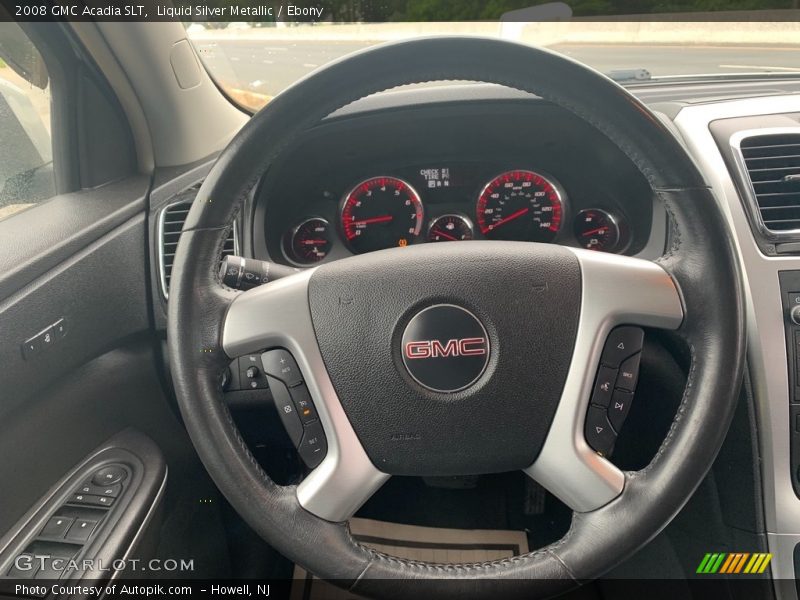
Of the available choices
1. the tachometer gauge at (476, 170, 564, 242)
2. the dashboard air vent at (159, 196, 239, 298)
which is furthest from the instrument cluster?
the dashboard air vent at (159, 196, 239, 298)

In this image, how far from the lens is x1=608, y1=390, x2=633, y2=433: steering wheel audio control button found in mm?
994

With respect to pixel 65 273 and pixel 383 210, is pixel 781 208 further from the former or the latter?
pixel 65 273

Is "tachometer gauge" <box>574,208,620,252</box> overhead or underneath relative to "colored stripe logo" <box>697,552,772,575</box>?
overhead

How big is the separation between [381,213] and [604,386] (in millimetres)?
872

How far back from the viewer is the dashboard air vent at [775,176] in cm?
139

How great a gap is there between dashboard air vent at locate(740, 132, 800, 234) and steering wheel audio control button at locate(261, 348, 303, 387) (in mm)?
995

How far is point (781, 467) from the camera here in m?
1.31

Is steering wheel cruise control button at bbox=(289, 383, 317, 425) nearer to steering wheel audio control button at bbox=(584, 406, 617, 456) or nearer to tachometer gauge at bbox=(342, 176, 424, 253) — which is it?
steering wheel audio control button at bbox=(584, 406, 617, 456)

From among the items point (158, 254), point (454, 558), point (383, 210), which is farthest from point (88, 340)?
point (454, 558)

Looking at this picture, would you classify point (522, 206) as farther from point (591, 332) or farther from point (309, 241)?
point (591, 332)

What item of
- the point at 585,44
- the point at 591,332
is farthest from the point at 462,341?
the point at 585,44

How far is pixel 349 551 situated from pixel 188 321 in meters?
0.39

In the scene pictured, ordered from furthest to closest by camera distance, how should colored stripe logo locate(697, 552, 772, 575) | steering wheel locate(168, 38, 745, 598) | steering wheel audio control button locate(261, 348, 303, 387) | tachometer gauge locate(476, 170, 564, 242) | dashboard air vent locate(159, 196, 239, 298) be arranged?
tachometer gauge locate(476, 170, 564, 242), dashboard air vent locate(159, 196, 239, 298), colored stripe logo locate(697, 552, 772, 575), steering wheel audio control button locate(261, 348, 303, 387), steering wheel locate(168, 38, 745, 598)

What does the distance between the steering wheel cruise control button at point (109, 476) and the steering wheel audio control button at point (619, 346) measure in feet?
3.19
